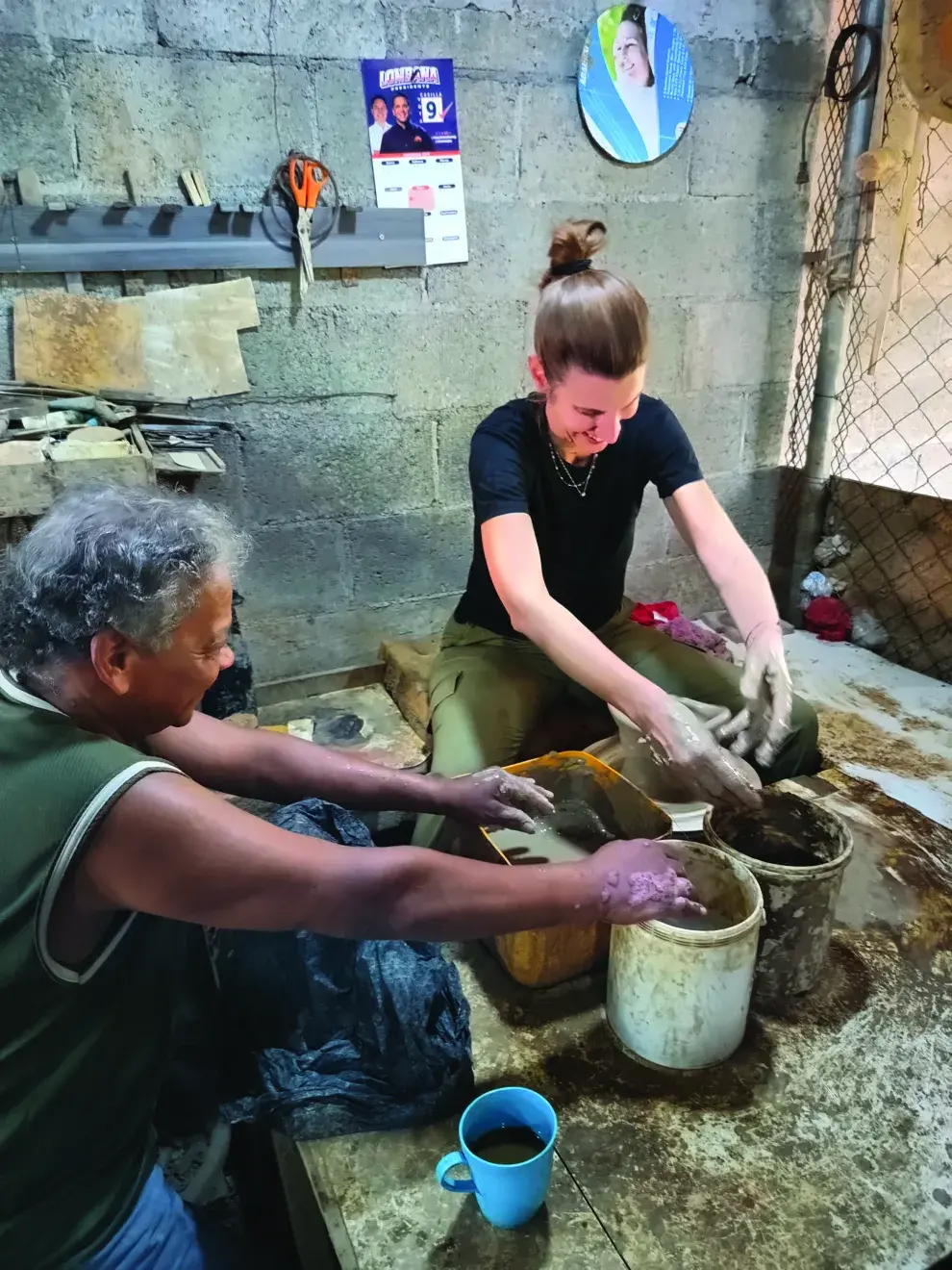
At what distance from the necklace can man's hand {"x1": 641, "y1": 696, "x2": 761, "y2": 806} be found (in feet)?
1.80

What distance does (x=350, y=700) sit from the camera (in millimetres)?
2395

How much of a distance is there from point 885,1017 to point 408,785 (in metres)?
0.82

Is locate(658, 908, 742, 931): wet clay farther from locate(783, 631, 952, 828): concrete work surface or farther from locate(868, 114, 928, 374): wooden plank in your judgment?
locate(868, 114, 928, 374): wooden plank

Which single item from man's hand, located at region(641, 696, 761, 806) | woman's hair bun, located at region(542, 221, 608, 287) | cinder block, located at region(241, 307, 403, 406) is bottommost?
man's hand, located at region(641, 696, 761, 806)

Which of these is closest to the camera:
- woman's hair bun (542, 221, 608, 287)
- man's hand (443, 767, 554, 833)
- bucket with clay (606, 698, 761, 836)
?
man's hand (443, 767, 554, 833)

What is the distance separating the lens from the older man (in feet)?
2.56

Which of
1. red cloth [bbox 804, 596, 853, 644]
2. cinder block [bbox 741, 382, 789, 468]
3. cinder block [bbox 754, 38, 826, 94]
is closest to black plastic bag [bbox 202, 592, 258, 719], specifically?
cinder block [bbox 741, 382, 789, 468]

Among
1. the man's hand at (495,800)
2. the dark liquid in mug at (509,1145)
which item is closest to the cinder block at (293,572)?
the man's hand at (495,800)

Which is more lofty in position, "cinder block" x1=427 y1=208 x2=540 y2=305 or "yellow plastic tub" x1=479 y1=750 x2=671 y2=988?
"cinder block" x1=427 y1=208 x2=540 y2=305

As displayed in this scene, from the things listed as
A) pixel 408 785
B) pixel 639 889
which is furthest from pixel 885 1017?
pixel 408 785

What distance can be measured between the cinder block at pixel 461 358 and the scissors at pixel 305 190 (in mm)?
353

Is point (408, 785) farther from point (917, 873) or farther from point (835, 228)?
point (835, 228)

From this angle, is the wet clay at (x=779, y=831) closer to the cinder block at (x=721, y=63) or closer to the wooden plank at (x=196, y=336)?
the wooden plank at (x=196, y=336)

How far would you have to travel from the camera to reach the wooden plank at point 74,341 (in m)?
1.89
